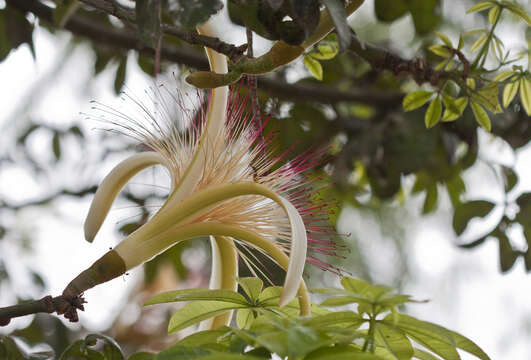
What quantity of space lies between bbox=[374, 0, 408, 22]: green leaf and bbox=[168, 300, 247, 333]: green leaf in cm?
76

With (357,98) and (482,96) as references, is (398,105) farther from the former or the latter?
(482,96)

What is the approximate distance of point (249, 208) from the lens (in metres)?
0.64

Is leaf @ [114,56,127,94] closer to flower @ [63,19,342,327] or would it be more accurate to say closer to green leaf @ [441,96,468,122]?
flower @ [63,19,342,327]

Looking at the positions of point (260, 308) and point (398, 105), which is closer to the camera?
point (260, 308)

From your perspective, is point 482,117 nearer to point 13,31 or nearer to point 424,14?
point 424,14

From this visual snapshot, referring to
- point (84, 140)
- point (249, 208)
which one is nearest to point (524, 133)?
point (249, 208)

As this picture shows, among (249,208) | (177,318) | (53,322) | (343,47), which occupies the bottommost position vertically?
(53,322)

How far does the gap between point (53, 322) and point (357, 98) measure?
78 cm

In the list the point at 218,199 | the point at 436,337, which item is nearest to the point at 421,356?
the point at 436,337

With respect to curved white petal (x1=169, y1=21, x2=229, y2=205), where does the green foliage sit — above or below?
below

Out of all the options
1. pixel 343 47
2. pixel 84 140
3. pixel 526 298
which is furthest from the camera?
pixel 526 298

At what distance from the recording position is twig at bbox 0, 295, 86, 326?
1.67 feet

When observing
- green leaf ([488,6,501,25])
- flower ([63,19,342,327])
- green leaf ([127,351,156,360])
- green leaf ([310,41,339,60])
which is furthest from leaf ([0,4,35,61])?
green leaf ([488,6,501,25])

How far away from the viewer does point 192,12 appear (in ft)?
1.54
